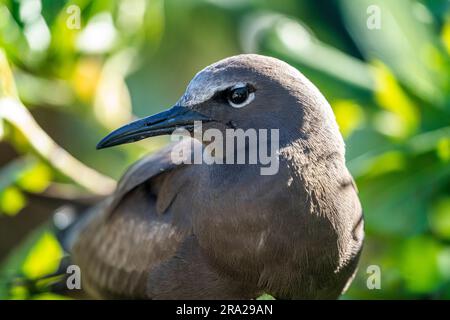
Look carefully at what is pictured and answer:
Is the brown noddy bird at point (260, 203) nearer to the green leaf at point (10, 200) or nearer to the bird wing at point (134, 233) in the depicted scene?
the bird wing at point (134, 233)

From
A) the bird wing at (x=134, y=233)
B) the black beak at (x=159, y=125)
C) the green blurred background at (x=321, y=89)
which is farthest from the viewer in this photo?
the green blurred background at (x=321, y=89)

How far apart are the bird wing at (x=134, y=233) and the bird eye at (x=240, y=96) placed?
415mm

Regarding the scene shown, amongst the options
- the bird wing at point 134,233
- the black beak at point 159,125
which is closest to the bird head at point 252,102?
the black beak at point 159,125

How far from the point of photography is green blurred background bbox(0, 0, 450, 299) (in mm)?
3938

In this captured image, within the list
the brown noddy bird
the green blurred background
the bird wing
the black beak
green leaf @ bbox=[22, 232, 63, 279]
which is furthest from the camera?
green leaf @ bbox=[22, 232, 63, 279]

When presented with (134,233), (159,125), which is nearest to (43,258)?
(134,233)

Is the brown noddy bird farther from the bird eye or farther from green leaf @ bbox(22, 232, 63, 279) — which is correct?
green leaf @ bbox(22, 232, 63, 279)

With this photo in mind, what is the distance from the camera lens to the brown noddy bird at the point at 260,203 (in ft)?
10.0

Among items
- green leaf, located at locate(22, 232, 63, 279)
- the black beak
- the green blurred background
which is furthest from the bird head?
green leaf, located at locate(22, 232, 63, 279)

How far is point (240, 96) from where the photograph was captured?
10.3ft

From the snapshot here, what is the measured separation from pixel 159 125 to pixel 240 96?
33 cm

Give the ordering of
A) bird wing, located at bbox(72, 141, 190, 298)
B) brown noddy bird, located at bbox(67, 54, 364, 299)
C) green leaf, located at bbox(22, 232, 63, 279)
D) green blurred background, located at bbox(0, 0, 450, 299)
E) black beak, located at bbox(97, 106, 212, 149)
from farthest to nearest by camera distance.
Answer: green leaf, located at bbox(22, 232, 63, 279) < green blurred background, located at bbox(0, 0, 450, 299) < bird wing, located at bbox(72, 141, 190, 298) < black beak, located at bbox(97, 106, 212, 149) < brown noddy bird, located at bbox(67, 54, 364, 299)

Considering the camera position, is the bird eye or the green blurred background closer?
the bird eye

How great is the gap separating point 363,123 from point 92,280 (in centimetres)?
158
